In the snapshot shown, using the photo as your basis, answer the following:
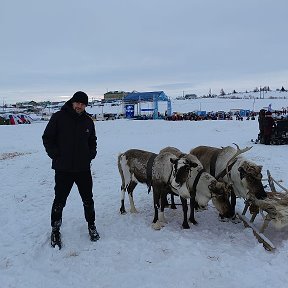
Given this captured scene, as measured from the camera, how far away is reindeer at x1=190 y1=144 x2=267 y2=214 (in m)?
5.72

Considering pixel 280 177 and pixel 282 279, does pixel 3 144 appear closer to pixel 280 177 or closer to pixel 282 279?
pixel 280 177

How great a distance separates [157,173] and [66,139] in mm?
1682

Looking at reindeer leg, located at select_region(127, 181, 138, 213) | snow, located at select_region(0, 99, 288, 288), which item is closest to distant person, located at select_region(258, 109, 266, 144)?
snow, located at select_region(0, 99, 288, 288)

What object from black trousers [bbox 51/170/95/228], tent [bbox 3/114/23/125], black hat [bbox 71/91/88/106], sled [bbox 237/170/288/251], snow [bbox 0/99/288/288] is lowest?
tent [bbox 3/114/23/125]

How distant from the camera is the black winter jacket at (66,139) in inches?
214

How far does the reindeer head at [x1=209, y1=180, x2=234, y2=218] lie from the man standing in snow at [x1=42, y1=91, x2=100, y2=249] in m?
1.87

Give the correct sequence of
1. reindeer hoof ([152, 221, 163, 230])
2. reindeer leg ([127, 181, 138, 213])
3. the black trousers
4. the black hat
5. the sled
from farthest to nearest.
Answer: reindeer leg ([127, 181, 138, 213]), reindeer hoof ([152, 221, 163, 230]), the black trousers, the black hat, the sled

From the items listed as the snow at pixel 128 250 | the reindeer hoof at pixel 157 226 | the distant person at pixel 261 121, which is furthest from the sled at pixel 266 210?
the distant person at pixel 261 121

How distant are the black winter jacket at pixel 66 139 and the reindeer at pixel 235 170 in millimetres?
2363

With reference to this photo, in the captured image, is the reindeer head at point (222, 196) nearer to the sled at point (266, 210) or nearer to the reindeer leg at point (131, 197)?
the sled at point (266, 210)

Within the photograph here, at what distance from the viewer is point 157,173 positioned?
20.9ft

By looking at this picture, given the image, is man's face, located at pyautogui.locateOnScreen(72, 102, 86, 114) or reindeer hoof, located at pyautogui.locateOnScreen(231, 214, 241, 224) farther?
reindeer hoof, located at pyautogui.locateOnScreen(231, 214, 241, 224)

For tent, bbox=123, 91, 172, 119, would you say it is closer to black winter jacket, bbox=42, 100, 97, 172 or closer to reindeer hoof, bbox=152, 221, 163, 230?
reindeer hoof, bbox=152, 221, 163, 230

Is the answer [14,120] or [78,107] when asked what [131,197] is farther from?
[14,120]
